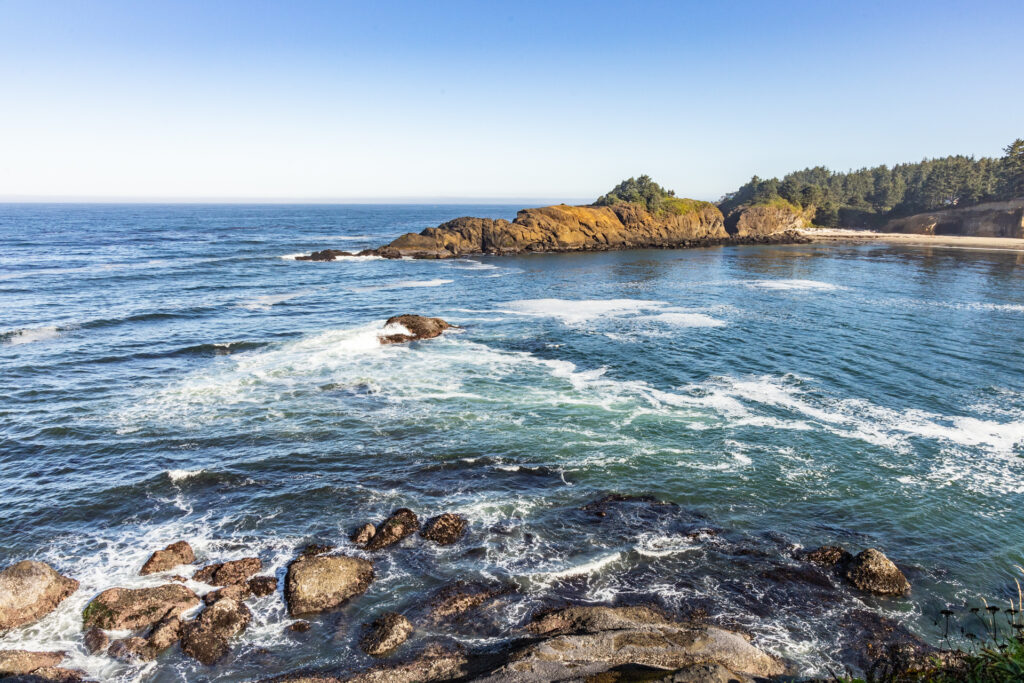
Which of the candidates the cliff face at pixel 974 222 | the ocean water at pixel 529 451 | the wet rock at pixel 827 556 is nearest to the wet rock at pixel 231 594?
the ocean water at pixel 529 451

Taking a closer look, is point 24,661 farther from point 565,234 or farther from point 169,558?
point 565,234

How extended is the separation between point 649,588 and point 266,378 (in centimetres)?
2637

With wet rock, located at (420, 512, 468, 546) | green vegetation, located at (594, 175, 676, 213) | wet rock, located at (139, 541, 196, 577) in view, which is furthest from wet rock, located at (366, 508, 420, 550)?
green vegetation, located at (594, 175, 676, 213)

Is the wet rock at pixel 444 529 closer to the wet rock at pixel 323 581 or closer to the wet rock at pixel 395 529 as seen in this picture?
the wet rock at pixel 395 529

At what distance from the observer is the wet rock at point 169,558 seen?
1631cm

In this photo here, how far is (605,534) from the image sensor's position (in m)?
17.9

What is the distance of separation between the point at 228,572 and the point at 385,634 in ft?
19.7

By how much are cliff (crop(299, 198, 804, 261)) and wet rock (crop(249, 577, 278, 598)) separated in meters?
79.9

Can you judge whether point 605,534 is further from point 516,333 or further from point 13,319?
point 13,319

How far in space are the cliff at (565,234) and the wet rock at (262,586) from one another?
262 ft

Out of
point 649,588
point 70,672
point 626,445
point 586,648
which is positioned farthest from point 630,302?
point 70,672

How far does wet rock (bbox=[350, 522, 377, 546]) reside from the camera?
1766 cm

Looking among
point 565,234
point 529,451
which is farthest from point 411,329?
point 565,234

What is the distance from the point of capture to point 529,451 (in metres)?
23.8
